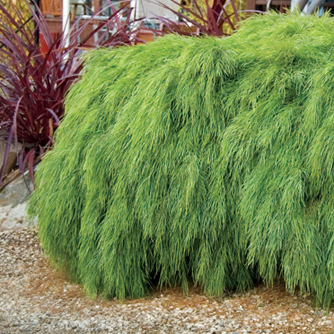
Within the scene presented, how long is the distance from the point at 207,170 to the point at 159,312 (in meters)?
0.74

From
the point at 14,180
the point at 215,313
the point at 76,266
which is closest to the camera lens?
the point at 215,313

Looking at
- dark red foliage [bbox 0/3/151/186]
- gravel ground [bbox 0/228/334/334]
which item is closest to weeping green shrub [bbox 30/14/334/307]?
gravel ground [bbox 0/228/334/334]

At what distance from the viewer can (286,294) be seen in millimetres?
2639

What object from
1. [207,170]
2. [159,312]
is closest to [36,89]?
[207,170]

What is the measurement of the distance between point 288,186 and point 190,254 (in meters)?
0.64

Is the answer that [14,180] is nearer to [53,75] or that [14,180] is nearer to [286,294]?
[53,75]

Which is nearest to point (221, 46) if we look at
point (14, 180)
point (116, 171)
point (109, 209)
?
point (116, 171)

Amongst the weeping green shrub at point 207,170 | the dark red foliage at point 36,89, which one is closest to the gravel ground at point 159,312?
the weeping green shrub at point 207,170

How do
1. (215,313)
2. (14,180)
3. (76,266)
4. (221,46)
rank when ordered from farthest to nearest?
(14,180) → (76,266) → (221,46) → (215,313)

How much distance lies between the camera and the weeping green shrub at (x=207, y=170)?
2342mm

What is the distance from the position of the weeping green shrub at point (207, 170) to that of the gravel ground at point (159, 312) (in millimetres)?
88

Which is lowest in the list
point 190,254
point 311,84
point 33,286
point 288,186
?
point 33,286

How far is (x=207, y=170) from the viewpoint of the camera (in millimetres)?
2559

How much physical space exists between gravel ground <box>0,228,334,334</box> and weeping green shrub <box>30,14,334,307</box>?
9 centimetres
